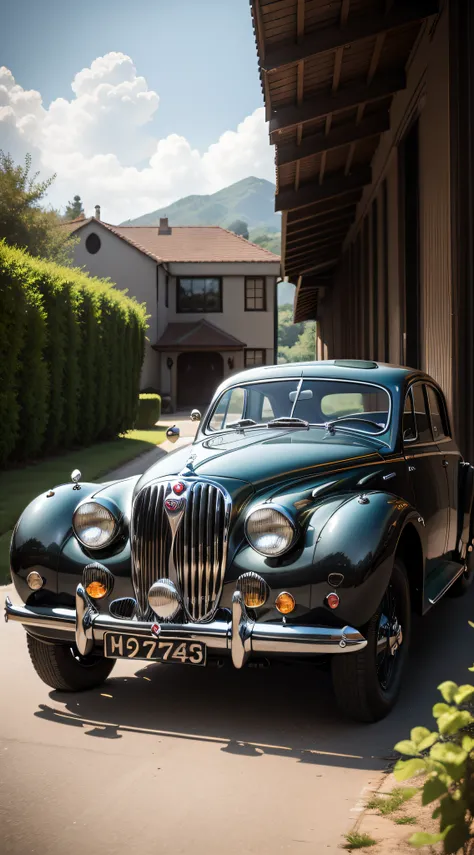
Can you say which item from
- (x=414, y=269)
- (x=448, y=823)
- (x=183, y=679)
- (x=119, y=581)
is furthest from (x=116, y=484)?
(x=414, y=269)

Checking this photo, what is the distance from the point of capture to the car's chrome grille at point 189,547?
439cm

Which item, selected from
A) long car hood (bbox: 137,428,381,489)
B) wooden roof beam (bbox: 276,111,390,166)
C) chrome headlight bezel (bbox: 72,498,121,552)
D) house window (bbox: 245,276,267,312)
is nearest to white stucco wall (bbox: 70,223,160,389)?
house window (bbox: 245,276,267,312)

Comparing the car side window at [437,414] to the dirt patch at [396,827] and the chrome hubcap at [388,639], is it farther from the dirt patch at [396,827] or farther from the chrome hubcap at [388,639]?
the dirt patch at [396,827]

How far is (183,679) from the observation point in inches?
204

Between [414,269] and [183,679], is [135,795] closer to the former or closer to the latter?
[183,679]

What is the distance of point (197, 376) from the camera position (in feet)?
146

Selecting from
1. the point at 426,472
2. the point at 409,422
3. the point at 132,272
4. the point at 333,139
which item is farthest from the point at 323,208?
the point at 132,272

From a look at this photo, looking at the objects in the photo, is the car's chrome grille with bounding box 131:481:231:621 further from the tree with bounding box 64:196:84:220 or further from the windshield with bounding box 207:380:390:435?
the tree with bounding box 64:196:84:220

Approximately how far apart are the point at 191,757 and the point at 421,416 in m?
2.91

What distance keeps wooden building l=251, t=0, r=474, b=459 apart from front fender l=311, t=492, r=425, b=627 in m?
4.71

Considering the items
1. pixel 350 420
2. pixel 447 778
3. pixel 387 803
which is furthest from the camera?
pixel 350 420

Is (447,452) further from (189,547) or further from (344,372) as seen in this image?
(189,547)

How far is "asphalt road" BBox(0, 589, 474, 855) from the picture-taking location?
3.33m

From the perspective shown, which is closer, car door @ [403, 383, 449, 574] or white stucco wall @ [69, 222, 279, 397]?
car door @ [403, 383, 449, 574]
